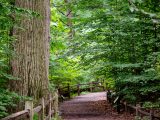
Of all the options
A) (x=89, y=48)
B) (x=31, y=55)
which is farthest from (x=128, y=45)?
(x=31, y=55)

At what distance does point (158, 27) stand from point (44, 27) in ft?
14.6

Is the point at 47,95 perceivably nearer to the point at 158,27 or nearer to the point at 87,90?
the point at 158,27

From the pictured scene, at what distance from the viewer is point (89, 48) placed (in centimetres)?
1431

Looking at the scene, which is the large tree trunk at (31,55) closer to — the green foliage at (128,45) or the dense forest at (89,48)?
the dense forest at (89,48)

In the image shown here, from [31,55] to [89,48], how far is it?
17.5 feet

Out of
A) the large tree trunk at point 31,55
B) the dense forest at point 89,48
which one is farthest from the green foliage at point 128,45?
the large tree trunk at point 31,55

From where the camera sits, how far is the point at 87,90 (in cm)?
3234

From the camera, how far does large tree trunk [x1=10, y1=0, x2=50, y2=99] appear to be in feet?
29.9

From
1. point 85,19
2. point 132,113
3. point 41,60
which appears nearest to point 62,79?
point 85,19

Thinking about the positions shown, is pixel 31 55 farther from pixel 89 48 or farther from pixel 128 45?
pixel 89 48

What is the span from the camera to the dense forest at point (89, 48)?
8602 mm

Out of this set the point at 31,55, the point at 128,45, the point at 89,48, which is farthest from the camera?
the point at 89,48

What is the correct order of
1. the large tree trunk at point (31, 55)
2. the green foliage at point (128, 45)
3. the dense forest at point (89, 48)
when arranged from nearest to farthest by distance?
1. the dense forest at point (89, 48)
2. the large tree trunk at point (31, 55)
3. the green foliage at point (128, 45)

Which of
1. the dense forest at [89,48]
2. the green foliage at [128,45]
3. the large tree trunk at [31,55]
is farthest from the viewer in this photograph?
the green foliage at [128,45]
